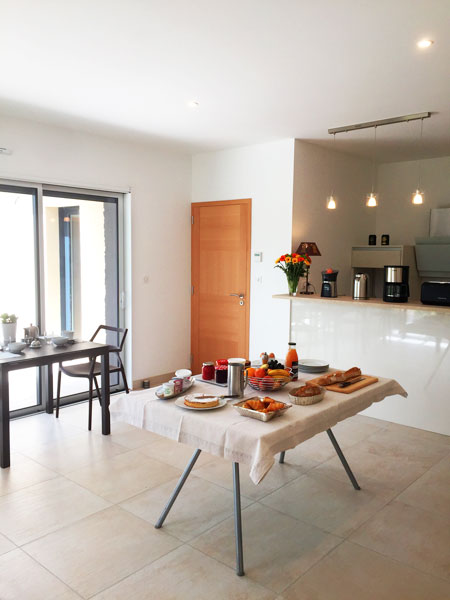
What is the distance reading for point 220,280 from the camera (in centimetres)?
591

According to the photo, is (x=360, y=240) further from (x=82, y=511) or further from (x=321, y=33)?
(x=82, y=511)

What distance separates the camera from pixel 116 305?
552 centimetres

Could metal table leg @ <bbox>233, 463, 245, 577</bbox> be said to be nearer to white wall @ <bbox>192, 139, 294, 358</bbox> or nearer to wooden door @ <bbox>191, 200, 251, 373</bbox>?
white wall @ <bbox>192, 139, 294, 358</bbox>

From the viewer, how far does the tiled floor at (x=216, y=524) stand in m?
2.31

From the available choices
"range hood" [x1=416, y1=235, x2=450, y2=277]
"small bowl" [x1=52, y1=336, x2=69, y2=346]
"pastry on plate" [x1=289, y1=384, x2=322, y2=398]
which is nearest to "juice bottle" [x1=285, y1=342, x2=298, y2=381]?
"pastry on plate" [x1=289, y1=384, x2=322, y2=398]

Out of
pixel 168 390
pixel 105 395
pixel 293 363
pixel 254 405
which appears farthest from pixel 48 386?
pixel 254 405

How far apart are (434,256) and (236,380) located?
4365mm

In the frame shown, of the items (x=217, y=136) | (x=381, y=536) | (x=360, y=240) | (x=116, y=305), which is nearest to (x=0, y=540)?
(x=381, y=536)

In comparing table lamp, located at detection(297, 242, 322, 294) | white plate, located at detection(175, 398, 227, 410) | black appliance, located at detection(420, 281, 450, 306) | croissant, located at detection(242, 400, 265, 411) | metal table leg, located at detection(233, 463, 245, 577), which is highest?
table lamp, located at detection(297, 242, 322, 294)

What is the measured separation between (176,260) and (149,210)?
2.30ft

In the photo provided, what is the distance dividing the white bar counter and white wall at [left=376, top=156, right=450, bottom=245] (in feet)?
7.73

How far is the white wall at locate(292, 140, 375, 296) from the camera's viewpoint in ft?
17.6

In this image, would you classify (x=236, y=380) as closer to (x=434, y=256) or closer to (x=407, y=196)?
(x=434, y=256)

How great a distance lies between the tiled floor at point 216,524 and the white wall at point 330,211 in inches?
94.2
